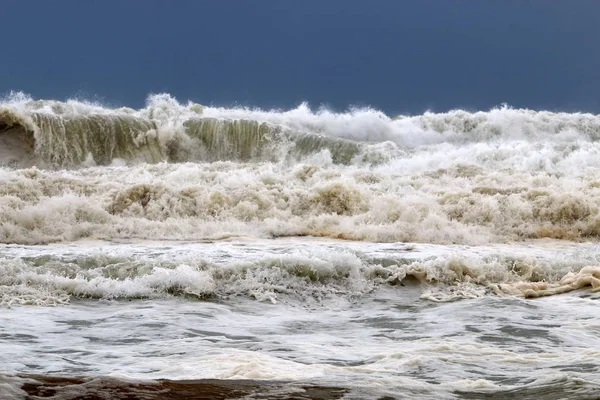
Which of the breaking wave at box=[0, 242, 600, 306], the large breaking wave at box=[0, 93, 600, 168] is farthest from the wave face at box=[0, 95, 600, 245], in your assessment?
the breaking wave at box=[0, 242, 600, 306]

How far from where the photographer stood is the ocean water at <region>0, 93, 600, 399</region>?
13.5ft

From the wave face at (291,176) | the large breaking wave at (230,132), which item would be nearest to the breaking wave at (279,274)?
the wave face at (291,176)

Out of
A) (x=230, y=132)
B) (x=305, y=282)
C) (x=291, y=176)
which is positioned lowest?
(x=305, y=282)

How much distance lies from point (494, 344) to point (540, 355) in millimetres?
467

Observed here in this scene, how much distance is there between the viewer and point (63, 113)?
77.2 feet

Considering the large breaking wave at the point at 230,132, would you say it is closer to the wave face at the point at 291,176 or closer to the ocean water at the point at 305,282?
the wave face at the point at 291,176

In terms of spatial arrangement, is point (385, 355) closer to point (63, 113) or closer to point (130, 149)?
point (130, 149)

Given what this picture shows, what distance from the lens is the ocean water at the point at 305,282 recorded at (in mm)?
4117

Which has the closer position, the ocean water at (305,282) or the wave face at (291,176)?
the ocean water at (305,282)

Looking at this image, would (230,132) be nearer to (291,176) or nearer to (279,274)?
(291,176)

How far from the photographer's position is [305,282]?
7.84 meters

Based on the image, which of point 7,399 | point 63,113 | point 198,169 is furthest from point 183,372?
point 63,113

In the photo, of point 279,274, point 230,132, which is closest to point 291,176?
point 279,274

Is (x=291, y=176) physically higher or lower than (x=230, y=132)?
lower
